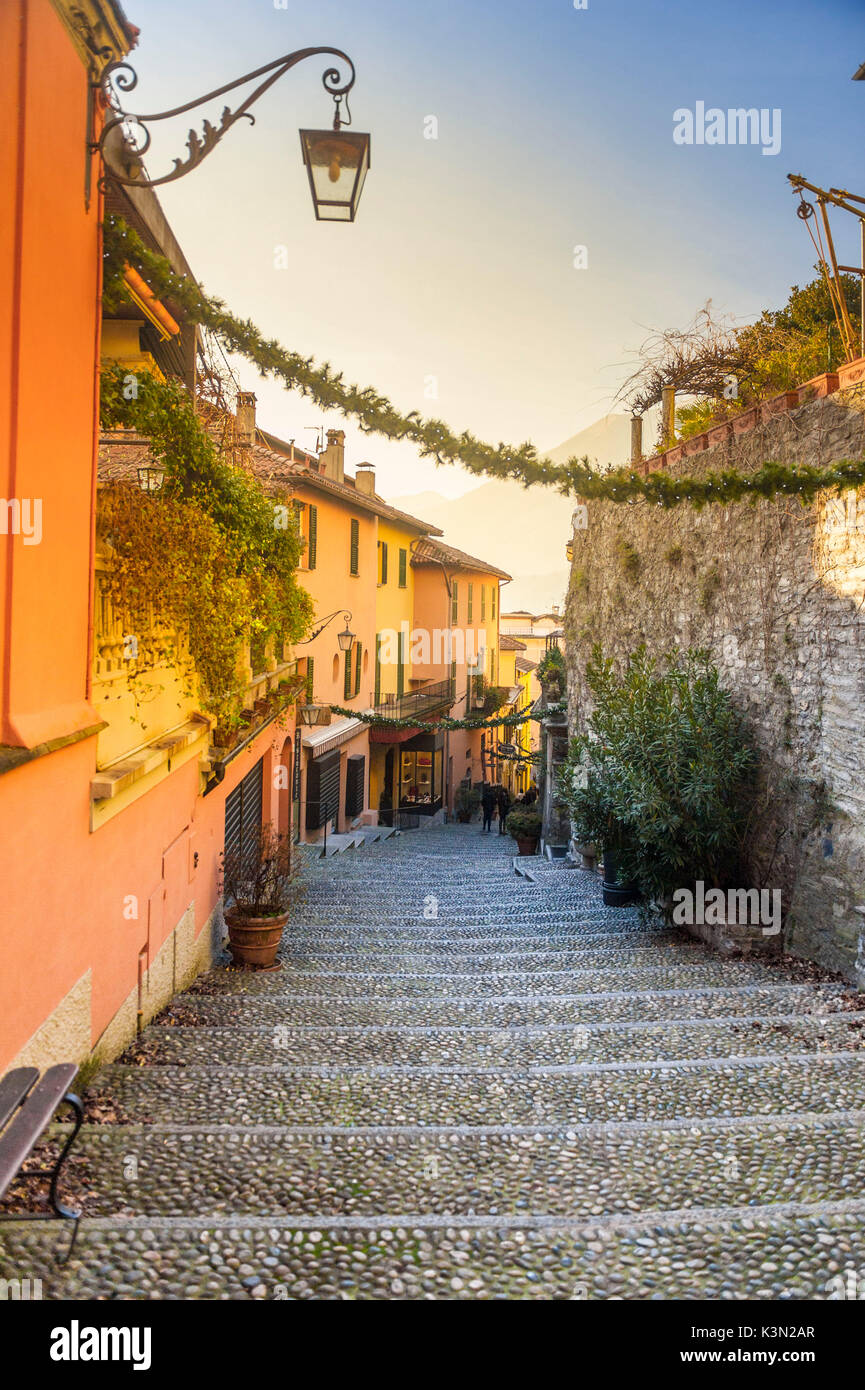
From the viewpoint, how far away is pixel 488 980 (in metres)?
7.74

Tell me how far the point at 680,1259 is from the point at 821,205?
8.51m

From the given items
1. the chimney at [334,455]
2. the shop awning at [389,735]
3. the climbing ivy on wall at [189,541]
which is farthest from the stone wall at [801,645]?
the shop awning at [389,735]

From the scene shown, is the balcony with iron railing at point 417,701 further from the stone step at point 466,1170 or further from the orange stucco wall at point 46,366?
the stone step at point 466,1170

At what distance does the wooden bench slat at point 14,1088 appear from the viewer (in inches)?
128

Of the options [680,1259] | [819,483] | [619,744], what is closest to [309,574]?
[619,744]

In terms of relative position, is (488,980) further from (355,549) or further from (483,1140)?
(355,549)

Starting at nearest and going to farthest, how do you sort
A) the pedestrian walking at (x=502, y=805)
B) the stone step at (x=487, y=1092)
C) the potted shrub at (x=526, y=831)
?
the stone step at (x=487, y=1092), the potted shrub at (x=526, y=831), the pedestrian walking at (x=502, y=805)

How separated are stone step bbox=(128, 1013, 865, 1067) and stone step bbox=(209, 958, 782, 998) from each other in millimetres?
1023

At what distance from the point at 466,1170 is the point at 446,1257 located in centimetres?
80

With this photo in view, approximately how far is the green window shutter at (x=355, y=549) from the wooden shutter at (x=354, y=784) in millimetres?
4934

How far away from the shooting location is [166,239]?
6430 mm

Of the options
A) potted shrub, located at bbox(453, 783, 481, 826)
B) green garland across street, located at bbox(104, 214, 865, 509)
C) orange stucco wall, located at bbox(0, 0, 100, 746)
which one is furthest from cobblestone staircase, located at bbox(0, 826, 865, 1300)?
potted shrub, located at bbox(453, 783, 481, 826)

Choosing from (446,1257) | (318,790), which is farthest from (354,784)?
(446,1257)

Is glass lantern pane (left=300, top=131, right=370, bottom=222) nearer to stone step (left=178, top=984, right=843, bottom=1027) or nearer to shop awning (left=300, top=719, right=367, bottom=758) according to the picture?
stone step (left=178, top=984, right=843, bottom=1027)
